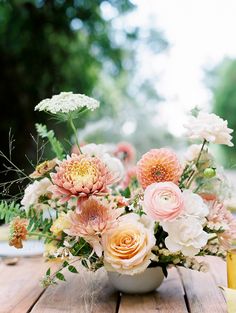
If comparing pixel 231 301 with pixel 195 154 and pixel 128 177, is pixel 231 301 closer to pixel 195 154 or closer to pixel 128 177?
pixel 195 154

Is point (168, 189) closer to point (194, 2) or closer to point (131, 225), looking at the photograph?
point (131, 225)

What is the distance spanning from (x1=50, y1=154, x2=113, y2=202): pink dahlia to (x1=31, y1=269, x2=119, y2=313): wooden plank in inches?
7.7

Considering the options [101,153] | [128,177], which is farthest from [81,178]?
[128,177]

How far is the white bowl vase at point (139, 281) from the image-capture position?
1008 mm

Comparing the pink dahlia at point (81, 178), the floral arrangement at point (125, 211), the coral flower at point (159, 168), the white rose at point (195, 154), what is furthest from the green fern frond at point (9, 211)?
the white rose at point (195, 154)

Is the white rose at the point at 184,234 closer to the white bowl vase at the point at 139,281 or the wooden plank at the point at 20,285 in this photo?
the white bowl vase at the point at 139,281

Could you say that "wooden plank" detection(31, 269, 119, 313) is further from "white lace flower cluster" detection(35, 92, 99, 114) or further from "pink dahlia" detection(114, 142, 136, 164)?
"pink dahlia" detection(114, 142, 136, 164)

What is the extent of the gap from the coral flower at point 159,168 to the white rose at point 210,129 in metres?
0.06

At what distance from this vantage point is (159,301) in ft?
3.26

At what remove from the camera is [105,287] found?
1088 millimetres

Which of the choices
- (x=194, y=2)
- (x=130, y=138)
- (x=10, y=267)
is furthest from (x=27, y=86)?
(x=10, y=267)

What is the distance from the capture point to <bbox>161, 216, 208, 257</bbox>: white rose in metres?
0.91

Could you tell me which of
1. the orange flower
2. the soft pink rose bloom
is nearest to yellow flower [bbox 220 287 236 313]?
the soft pink rose bloom

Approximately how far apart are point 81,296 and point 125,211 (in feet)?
0.58
